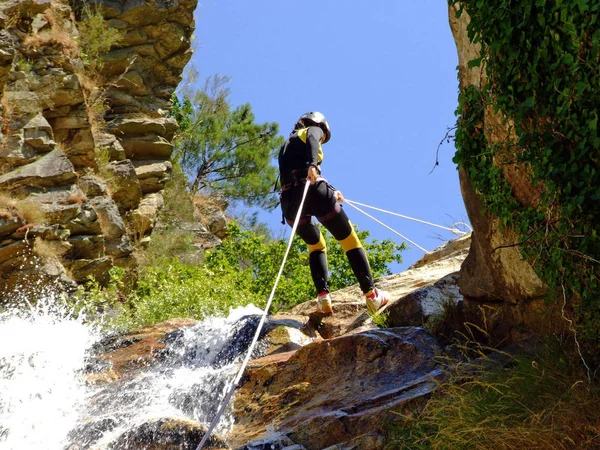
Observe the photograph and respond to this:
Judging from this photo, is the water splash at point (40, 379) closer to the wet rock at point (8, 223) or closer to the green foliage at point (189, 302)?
the green foliage at point (189, 302)

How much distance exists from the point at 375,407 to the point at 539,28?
119 inches

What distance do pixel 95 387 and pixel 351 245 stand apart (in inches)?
127

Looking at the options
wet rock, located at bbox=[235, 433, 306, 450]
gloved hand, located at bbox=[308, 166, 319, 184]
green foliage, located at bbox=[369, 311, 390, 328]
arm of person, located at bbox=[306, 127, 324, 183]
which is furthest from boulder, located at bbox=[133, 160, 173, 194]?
wet rock, located at bbox=[235, 433, 306, 450]

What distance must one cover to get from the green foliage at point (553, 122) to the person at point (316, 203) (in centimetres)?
306

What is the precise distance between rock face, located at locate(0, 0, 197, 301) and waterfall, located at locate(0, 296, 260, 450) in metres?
4.11

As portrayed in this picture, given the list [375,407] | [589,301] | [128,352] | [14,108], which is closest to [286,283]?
[14,108]

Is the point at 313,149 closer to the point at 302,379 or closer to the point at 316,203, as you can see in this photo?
the point at 316,203

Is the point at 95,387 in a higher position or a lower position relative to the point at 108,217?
lower

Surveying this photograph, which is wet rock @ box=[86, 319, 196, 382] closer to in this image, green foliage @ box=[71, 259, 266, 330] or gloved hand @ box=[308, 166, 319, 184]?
green foliage @ box=[71, 259, 266, 330]

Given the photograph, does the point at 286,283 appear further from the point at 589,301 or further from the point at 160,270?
the point at 589,301

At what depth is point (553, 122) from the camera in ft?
16.6

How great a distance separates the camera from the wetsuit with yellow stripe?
8.70 m

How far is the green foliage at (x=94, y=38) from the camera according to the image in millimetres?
19125

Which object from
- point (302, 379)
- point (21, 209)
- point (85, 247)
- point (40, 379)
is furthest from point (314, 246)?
point (85, 247)
